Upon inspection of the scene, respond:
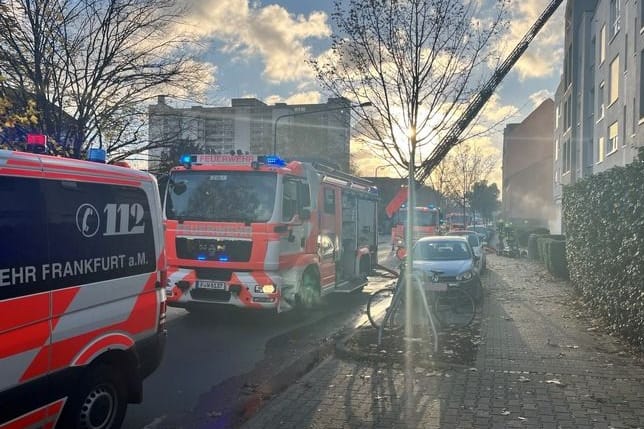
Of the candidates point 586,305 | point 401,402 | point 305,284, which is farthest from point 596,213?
point 401,402

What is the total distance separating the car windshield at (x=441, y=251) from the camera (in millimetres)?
12594

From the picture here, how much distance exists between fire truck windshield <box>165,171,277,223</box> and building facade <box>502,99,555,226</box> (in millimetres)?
55493

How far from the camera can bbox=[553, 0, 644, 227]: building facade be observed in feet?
70.6

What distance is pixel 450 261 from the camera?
12.1 meters

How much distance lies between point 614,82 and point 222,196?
909 inches

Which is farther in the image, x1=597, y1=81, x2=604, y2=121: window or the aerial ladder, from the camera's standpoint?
x1=597, y1=81, x2=604, y2=121: window

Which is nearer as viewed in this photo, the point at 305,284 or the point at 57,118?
the point at 305,284

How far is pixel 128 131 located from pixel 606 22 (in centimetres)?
2301

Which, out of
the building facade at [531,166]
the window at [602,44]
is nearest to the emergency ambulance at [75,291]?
the window at [602,44]

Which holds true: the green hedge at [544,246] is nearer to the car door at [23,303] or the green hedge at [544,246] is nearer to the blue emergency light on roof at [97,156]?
the blue emergency light on roof at [97,156]

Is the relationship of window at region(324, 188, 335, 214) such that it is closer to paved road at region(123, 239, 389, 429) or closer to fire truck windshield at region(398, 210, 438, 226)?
paved road at region(123, 239, 389, 429)

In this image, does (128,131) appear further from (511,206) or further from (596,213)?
(511,206)

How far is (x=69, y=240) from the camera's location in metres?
3.81

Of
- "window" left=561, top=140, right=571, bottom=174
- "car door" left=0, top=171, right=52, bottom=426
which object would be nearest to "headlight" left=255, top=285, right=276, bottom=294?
"car door" left=0, top=171, right=52, bottom=426
